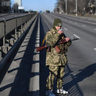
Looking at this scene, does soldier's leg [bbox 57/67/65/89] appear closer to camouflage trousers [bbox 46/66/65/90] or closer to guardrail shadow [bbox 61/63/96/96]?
camouflage trousers [bbox 46/66/65/90]

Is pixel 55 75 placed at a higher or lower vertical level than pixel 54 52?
lower

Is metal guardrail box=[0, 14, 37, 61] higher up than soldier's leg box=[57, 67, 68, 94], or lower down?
higher up

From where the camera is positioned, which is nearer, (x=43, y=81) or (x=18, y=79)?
(x=18, y=79)

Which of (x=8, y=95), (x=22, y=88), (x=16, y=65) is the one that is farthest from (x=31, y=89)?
(x=16, y=65)

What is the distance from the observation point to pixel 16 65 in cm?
602

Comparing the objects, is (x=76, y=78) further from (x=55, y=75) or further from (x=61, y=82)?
(x=55, y=75)

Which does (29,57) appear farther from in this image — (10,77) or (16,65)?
(10,77)

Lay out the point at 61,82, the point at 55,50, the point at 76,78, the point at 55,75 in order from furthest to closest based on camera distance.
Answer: the point at 76,78 → the point at 61,82 → the point at 55,75 → the point at 55,50

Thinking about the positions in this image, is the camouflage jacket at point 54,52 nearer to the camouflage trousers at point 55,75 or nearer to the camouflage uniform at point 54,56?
the camouflage uniform at point 54,56

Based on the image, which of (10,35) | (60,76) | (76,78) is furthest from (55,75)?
(10,35)

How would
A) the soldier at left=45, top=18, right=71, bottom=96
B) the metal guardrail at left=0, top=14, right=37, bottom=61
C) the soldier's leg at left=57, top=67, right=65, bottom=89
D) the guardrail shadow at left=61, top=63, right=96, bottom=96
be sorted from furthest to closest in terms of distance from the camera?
the metal guardrail at left=0, top=14, right=37, bottom=61 → the guardrail shadow at left=61, top=63, right=96, bottom=96 → the soldier's leg at left=57, top=67, right=65, bottom=89 → the soldier at left=45, top=18, right=71, bottom=96

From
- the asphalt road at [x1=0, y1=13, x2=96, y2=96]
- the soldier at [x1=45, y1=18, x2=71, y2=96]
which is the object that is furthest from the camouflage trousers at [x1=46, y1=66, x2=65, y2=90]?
the asphalt road at [x1=0, y1=13, x2=96, y2=96]

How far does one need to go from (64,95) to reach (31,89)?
98 cm

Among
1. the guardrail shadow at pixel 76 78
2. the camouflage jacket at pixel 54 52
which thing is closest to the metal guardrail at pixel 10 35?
the camouflage jacket at pixel 54 52
